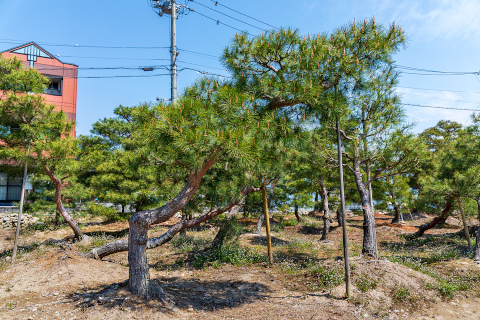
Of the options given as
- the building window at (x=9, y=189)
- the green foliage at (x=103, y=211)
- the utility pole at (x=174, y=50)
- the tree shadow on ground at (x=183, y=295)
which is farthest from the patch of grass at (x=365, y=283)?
the building window at (x=9, y=189)

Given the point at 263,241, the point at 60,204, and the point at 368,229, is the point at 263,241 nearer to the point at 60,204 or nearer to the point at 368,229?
the point at 368,229

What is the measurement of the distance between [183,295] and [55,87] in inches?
1006

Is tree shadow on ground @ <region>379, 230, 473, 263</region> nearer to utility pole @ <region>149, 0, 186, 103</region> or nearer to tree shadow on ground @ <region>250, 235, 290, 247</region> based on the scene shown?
tree shadow on ground @ <region>250, 235, 290, 247</region>

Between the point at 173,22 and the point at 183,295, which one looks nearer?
the point at 183,295

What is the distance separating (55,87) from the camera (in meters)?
26.2

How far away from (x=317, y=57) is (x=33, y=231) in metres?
17.0

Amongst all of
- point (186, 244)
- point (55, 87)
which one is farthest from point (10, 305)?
point (55, 87)

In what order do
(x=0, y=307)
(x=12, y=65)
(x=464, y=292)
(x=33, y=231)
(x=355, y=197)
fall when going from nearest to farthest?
(x=0, y=307), (x=464, y=292), (x=12, y=65), (x=33, y=231), (x=355, y=197)

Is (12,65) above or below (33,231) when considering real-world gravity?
above

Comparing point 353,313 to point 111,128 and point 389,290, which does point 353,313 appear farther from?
point 111,128

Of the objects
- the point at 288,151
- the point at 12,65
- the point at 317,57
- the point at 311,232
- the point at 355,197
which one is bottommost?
the point at 311,232

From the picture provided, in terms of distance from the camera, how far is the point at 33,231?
1644 cm

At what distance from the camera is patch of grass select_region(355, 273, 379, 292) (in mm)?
6801

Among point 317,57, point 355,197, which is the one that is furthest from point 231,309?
point 355,197
